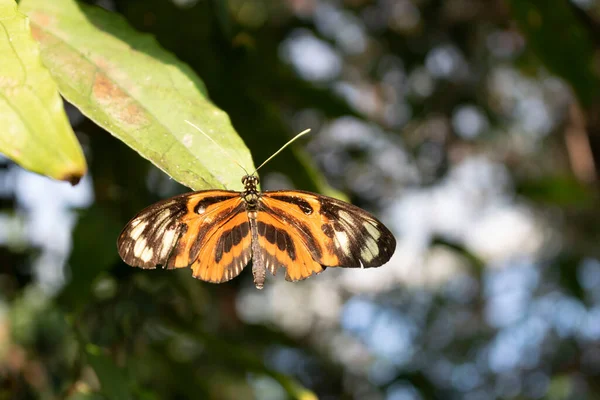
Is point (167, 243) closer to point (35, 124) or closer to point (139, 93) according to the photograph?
point (139, 93)

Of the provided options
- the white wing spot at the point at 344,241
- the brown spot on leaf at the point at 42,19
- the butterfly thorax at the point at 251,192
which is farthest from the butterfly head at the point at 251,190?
the brown spot on leaf at the point at 42,19

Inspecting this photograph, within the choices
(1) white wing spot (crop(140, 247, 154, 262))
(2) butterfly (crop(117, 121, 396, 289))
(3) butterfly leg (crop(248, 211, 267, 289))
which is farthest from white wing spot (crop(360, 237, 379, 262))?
(1) white wing spot (crop(140, 247, 154, 262))

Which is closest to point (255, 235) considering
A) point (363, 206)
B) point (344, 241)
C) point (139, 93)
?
point (344, 241)

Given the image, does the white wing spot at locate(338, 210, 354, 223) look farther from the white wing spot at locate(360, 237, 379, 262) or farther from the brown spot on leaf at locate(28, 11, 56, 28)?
the brown spot on leaf at locate(28, 11, 56, 28)

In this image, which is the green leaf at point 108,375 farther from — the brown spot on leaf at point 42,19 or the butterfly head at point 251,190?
the brown spot on leaf at point 42,19

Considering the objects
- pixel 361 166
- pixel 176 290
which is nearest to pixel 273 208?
pixel 176 290

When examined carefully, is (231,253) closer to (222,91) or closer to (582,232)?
(222,91)
